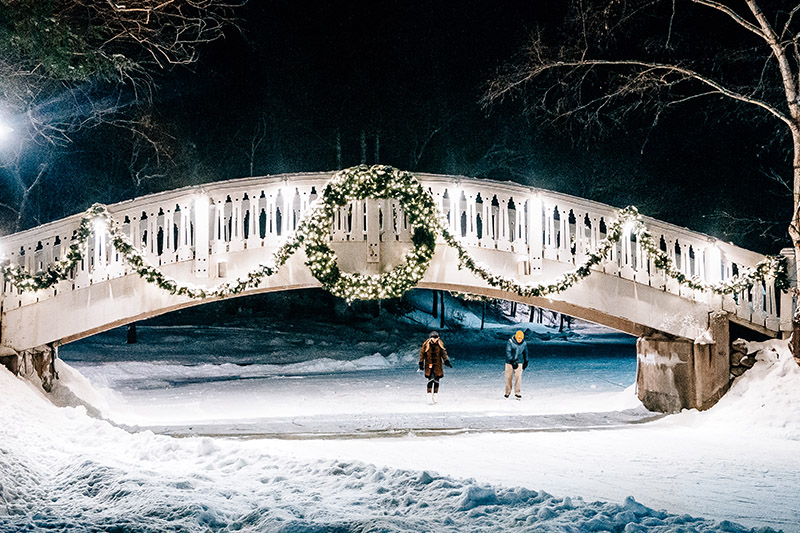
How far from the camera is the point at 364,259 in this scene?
11.4 m

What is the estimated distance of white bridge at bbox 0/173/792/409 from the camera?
36.4 ft

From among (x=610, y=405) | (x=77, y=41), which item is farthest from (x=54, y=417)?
(x=610, y=405)

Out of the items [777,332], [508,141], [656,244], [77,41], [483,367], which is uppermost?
[508,141]

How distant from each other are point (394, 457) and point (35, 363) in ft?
24.6

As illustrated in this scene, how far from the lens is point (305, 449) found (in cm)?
888

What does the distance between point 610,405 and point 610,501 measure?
24.7 ft

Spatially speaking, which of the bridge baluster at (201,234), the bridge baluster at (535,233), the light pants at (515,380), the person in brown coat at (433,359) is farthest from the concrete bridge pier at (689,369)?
the bridge baluster at (201,234)

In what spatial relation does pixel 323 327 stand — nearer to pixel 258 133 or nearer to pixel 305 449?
pixel 258 133

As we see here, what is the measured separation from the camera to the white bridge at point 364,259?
11.1m

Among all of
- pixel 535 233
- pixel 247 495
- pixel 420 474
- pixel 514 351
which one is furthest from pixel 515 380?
pixel 247 495

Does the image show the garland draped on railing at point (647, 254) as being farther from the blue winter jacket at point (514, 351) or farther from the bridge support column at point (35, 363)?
the bridge support column at point (35, 363)

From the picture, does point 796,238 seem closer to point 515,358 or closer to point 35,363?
point 515,358

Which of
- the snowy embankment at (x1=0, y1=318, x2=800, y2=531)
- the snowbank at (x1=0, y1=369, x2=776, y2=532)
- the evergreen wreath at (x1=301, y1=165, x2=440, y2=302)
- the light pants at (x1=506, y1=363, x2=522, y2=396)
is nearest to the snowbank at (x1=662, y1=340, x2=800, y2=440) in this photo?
the snowy embankment at (x1=0, y1=318, x2=800, y2=531)

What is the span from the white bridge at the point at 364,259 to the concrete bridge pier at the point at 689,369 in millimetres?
83
